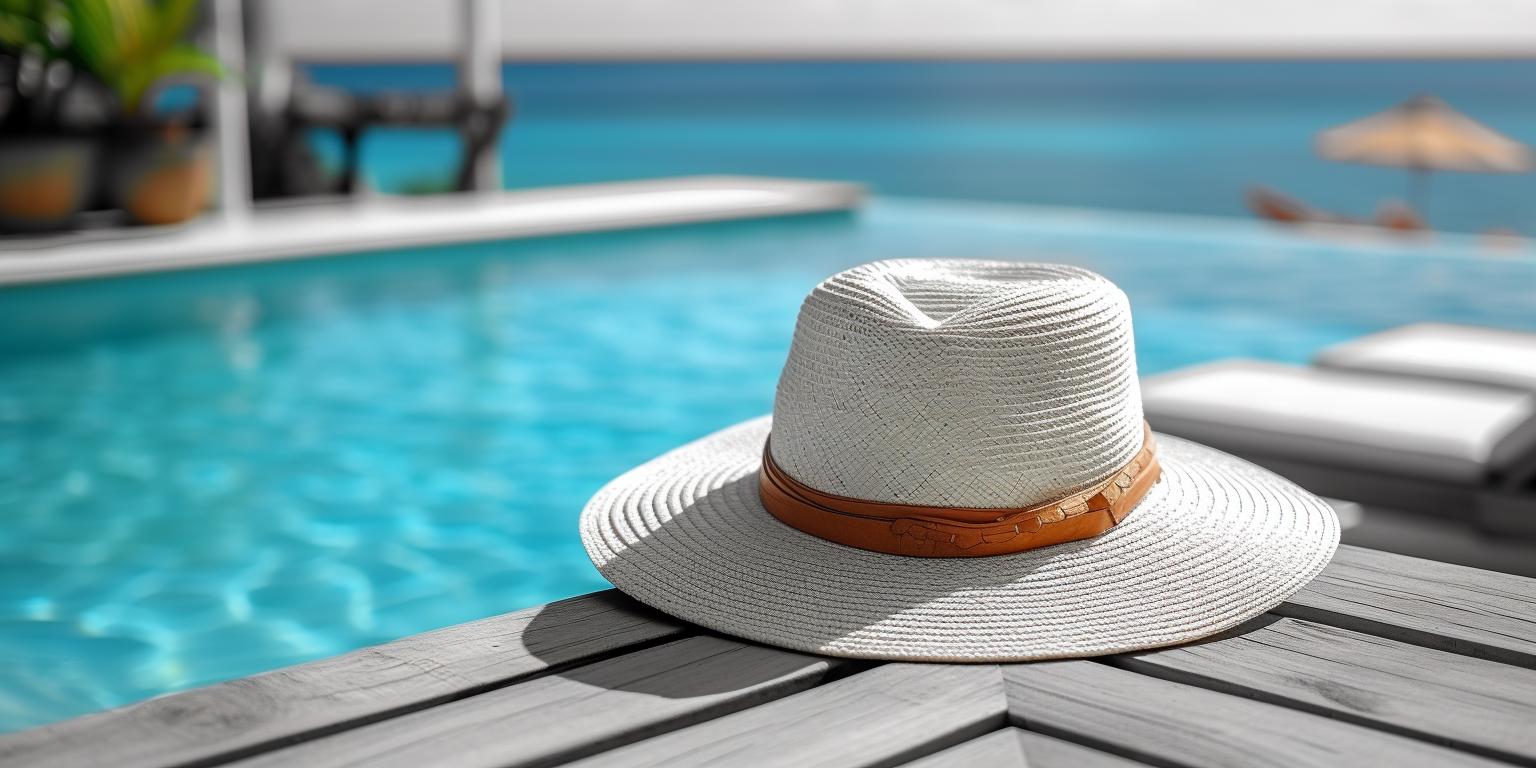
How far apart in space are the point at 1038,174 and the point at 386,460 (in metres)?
26.8

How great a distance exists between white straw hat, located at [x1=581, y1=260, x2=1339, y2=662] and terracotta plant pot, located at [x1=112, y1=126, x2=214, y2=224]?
6430 millimetres

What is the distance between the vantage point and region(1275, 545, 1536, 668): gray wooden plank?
50.3 inches

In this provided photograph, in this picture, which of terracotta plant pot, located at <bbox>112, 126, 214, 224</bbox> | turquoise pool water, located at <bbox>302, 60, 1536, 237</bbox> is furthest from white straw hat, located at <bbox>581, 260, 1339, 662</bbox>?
turquoise pool water, located at <bbox>302, 60, 1536, 237</bbox>

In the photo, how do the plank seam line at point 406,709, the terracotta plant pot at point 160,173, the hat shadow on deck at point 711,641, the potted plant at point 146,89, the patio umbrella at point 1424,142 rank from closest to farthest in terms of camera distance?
the plank seam line at point 406,709 < the hat shadow on deck at point 711,641 < the potted plant at point 146,89 < the terracotta plant pot at point 160,173 < the patio umbrella at point 1424,142

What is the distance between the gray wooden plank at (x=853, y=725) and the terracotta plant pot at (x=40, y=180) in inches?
254

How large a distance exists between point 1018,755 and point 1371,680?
0.34 metres

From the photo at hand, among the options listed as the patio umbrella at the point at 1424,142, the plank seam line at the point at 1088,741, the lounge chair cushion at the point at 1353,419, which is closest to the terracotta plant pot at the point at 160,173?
the lounge chair cushion at the point at 1353,419

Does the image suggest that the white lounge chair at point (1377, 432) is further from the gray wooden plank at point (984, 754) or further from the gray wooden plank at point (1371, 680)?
the gray wooden plank at point (984, 754)

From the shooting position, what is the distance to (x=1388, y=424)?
2.50 meters

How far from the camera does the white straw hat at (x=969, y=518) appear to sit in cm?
122

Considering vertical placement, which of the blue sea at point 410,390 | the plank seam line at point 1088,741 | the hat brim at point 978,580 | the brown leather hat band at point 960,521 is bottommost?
the blue sea at point 410,390

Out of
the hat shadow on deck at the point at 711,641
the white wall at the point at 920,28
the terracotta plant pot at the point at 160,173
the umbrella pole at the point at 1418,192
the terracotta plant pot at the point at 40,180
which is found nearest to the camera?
the hat shadow on deck at the point at 711,641

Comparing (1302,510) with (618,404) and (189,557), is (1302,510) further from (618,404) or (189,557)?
(618,404)

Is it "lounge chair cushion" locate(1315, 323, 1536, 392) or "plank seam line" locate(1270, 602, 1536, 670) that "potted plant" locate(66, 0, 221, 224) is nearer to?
"lounge chair cushion" locate(1315, 323, 1536, 392)
